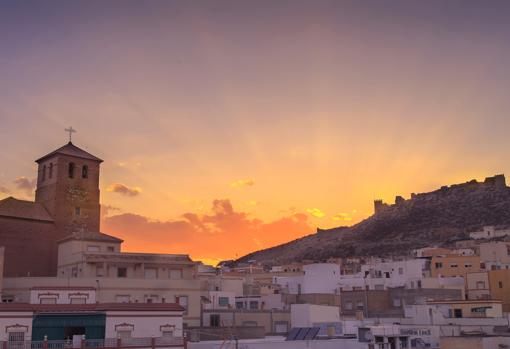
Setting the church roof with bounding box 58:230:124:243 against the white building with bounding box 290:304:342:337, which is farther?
the church roof with bounding box 58:230:124:243

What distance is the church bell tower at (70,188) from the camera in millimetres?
80438

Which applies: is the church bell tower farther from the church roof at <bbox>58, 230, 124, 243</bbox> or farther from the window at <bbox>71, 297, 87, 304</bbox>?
the window at <bbox>71, 297, 87, 304</bbox>

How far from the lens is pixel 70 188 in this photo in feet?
269

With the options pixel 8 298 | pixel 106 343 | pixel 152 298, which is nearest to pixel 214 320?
pixel 152 298

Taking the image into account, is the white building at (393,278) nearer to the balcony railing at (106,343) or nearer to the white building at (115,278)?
the white building at (115,278)

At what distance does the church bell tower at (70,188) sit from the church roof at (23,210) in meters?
1.08

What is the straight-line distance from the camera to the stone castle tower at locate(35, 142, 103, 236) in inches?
3169

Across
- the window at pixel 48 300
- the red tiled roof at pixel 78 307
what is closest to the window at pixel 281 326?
the red tiled roof at pixel 78 307

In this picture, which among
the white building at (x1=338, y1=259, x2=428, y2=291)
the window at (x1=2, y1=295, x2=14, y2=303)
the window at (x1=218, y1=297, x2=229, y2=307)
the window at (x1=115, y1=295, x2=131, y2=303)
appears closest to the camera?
the window at (x1=2, y1=295, x2=14, y2=303)

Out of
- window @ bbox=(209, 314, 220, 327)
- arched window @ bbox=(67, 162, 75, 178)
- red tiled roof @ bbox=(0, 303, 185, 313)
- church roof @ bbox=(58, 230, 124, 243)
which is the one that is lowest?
window @ bbox=(209, 314, 220, 327)

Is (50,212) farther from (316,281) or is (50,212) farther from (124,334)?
(316,281)

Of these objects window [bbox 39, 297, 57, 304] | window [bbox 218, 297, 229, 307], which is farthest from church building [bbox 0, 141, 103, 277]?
window [bbox 218, 297, 229, 307]

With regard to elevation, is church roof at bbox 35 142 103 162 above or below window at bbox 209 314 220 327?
above

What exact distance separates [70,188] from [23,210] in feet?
22.4
